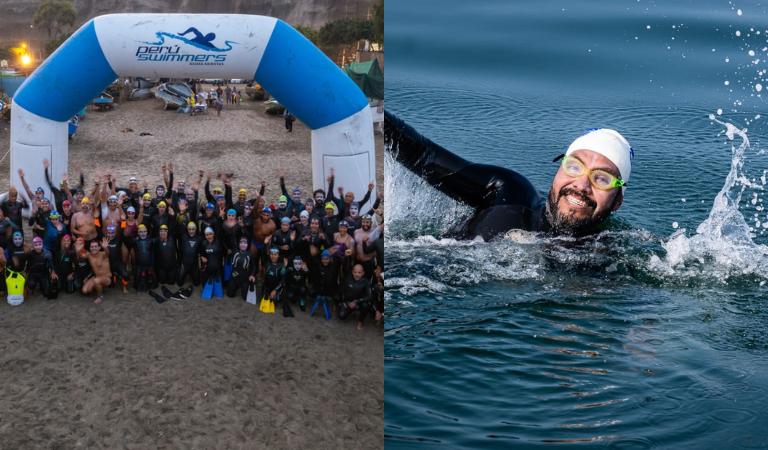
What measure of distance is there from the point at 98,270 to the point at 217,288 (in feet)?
4.46

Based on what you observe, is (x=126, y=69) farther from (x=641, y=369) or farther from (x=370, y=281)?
(x=641, y=369)

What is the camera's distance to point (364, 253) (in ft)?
26.3

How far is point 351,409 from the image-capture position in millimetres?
6168

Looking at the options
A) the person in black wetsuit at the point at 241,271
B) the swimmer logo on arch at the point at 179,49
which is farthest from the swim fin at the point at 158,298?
the swimmer logo on arch at the point at 179,49

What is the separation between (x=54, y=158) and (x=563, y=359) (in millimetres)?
8329

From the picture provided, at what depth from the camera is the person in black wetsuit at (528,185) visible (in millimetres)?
5832

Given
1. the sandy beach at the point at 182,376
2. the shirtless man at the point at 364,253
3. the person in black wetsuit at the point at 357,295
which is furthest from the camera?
the shirtless man at the point at 364,253

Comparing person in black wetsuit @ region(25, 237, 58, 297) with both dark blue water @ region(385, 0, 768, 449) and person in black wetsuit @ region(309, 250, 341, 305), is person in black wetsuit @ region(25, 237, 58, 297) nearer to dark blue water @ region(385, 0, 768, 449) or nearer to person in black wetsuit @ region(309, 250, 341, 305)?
person in black wetsuit @ region(309, 250, 341, 305)

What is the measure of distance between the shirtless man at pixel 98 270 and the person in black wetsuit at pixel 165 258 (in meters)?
0.55

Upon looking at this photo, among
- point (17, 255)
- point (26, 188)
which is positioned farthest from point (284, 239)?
point (26, 188)

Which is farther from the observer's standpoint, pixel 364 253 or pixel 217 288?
pixel 217 288

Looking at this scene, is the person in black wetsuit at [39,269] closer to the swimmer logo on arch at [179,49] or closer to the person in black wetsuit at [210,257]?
the person in black wetsuit at [210,257]

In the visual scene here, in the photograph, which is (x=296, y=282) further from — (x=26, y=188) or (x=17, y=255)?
(x=26, y=188)

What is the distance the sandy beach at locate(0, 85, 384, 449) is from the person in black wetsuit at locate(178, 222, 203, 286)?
46 cm
